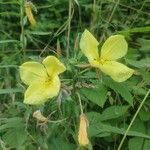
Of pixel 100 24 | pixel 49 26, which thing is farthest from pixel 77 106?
pixel 49 26

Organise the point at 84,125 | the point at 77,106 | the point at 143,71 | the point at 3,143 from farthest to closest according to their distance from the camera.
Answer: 1. the point at 143,71
2. the point at 3,143
3. the point at 77,106
4. the point at 84,125

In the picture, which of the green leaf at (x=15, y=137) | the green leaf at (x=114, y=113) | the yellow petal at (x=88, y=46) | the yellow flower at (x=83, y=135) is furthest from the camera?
the green leaf at (x=114, y=113)

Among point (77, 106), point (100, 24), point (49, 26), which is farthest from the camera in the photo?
point (49, 26)

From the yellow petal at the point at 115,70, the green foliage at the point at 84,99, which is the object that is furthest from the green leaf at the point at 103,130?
the yellow petal at the point at 115,70

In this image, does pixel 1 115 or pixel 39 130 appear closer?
pixel 39 130

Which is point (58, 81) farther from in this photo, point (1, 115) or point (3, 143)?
point (1, 115)

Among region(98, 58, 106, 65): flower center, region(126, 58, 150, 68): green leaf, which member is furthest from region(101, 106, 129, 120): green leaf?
region(98, 58, 106, 65): flower center

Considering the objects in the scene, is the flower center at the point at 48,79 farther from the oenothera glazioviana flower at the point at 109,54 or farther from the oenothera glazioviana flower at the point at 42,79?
the oenothera glazioviana flower at the point at 109,54
